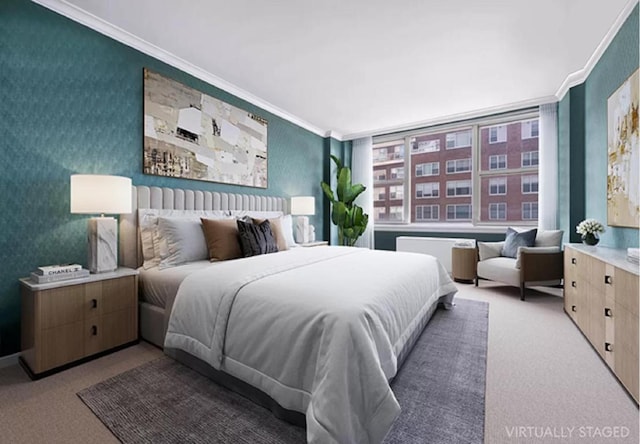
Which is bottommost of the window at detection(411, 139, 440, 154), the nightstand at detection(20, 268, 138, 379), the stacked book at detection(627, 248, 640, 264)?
the nightstand at detection(20, 268, 138, 379)

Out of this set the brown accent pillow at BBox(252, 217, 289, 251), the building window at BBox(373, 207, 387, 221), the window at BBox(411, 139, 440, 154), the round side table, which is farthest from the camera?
the building window at BBox(373, 207, 387, 221)

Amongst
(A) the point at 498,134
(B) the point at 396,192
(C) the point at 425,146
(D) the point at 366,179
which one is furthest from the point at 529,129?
(D) the point at 366,179

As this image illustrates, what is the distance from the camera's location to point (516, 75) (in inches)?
132

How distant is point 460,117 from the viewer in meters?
4.64

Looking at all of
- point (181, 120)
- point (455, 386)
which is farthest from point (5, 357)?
point (455, 386)

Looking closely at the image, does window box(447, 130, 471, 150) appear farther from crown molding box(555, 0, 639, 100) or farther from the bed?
the bed

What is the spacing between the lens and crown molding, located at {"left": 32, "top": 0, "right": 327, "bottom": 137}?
218 cm

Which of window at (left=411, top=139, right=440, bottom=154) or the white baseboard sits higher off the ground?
window at (left=411, top=139, right=440, bottom=154)

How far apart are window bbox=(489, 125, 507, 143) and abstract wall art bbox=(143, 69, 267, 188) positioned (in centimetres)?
378

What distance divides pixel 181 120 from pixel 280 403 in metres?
2.87

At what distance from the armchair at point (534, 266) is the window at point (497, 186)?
116 cm

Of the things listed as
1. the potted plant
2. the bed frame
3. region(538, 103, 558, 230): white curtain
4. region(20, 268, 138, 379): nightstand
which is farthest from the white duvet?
region(538, 103, 558, 230): white curtain

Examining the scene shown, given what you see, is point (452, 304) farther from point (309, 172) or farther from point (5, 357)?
point (5, 357)

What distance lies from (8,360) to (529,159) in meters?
6.38
